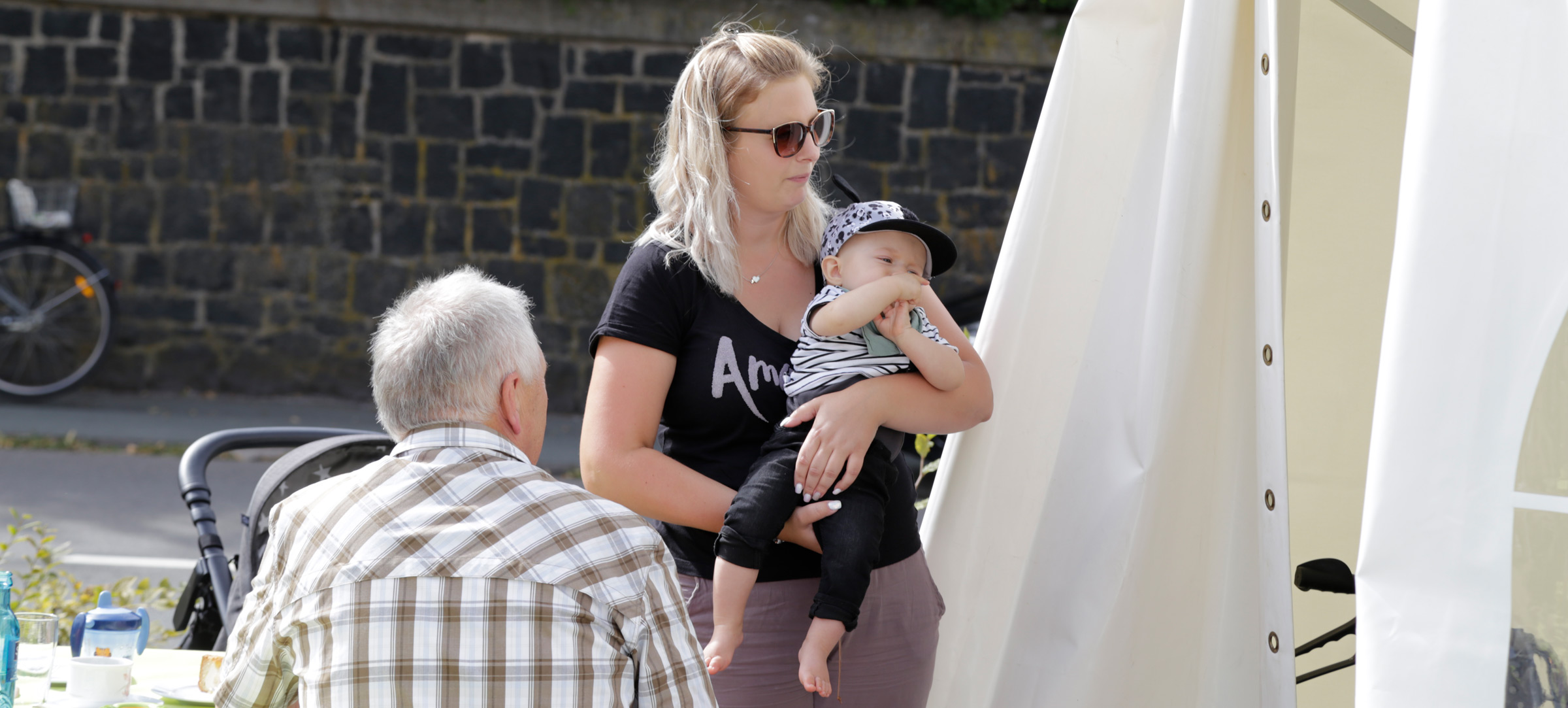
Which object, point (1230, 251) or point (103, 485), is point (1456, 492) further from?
point (103, 485)

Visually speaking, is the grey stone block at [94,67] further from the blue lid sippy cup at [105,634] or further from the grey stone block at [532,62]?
the blue lid sippy cup at [105,634]

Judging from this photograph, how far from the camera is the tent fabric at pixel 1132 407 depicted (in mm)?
1912

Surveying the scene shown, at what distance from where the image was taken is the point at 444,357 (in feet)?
5.27

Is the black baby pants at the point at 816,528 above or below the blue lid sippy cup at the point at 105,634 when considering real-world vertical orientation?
above

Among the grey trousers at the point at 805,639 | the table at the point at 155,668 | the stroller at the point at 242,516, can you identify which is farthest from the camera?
the stroller at the point at 242,516

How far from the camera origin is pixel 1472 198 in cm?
135

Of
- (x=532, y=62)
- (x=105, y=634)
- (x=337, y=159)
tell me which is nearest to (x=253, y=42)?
(x=337, y=159)

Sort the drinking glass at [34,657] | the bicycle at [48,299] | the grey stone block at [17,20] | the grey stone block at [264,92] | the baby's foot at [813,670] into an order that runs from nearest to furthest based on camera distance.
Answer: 1. the baby's foot at [813,670]
2. the drinking glass at [34,657]
3. the bicycle at [48,299]
4. the grey stone block at [17,20]
5. the grey stone block at [264,92]

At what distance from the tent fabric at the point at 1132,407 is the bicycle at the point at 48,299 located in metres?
8.01

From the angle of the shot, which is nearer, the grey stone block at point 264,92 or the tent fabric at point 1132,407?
the tent fabric at point 1132,407

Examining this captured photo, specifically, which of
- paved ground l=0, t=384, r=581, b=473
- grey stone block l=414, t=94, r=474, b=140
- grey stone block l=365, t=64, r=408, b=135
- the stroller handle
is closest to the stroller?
the stroller handle

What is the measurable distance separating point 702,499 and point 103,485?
5929 mm

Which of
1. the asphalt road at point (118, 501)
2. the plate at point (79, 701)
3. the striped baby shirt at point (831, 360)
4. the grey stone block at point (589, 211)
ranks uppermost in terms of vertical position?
the grey stone block at point (589, 211)

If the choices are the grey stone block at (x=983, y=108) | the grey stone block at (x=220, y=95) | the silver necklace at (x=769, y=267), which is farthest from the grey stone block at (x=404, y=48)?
the silver necklace at (x=769, y=267)
